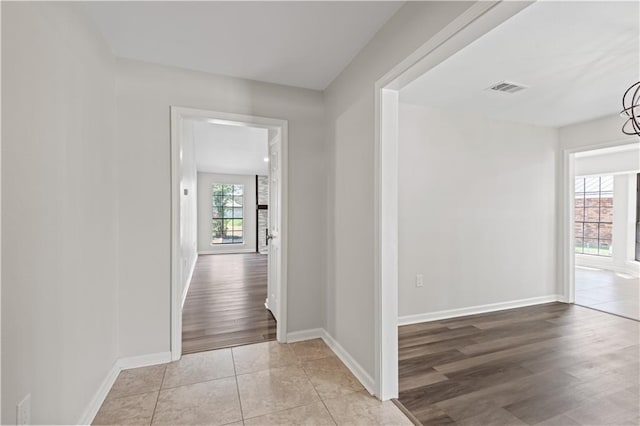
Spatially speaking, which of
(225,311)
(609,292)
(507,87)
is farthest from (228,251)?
(609,292)

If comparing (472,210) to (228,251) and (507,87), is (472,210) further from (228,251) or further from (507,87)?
(228,251)

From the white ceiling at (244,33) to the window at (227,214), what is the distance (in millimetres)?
7177

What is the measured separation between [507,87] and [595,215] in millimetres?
6873

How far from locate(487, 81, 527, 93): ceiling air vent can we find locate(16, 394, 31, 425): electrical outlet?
3977 millimetres

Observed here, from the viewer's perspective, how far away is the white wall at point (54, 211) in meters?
1.11

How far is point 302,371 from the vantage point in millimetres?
2271

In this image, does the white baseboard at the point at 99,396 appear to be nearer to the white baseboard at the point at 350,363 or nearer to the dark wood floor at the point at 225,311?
the dark wood floor at the point at 225,311

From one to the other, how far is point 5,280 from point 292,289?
206 cm

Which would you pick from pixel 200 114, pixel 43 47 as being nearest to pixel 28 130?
pixel 43 47

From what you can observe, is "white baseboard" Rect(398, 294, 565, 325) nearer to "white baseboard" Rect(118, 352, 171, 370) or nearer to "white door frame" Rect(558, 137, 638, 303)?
"white door frame" Rect(558, 137, 638, 303)

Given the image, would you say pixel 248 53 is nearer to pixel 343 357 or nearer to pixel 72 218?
pixel 72 218

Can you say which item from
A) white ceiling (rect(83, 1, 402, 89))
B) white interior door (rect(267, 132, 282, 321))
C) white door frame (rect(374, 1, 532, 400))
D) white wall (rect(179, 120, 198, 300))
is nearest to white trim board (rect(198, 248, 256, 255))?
white wall (rect(179, 120, 198, 300))

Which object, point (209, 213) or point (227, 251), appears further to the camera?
point (227, 251)

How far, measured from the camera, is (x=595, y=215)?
7.20m
